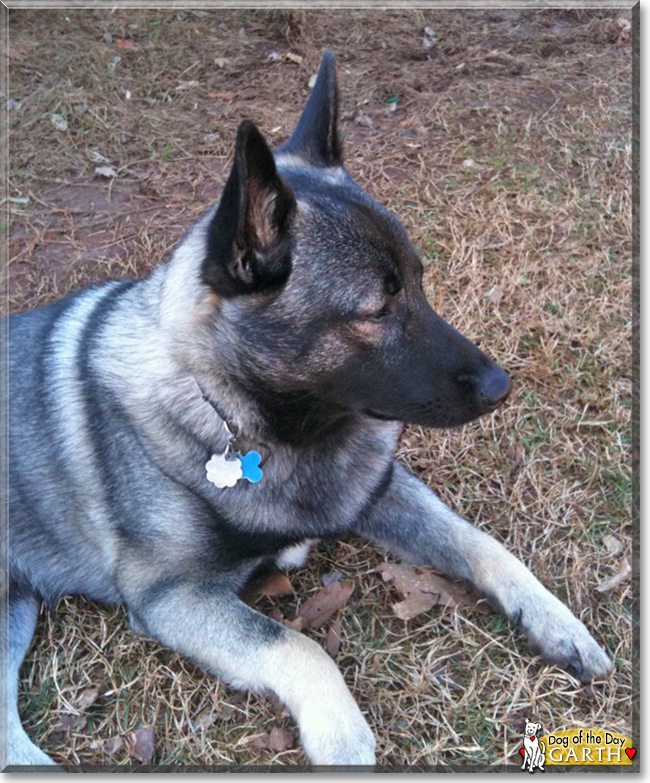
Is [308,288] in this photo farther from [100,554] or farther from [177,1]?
[177,1]

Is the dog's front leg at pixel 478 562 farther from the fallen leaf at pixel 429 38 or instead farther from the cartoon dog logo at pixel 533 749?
the fallen leaf at pixel 429 38

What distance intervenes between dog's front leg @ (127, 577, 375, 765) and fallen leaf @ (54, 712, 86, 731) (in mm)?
381

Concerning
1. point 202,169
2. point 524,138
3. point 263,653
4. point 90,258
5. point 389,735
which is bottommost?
point 389,735

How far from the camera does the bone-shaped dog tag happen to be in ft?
8.32

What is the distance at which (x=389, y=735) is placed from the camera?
8.29 ft

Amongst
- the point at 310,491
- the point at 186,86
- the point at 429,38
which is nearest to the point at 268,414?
the point at 310,491

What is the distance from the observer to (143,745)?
256cm

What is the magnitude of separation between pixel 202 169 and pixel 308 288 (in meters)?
3.05

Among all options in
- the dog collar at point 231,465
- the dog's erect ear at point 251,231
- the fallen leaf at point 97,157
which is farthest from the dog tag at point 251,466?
the fallen leaf at point 97,157

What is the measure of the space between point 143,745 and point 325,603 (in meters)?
0.82

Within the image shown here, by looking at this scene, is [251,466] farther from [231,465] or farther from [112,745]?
[112,745]

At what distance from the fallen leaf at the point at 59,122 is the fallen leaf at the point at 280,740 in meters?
4.37

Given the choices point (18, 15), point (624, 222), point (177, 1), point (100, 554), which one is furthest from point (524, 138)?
point (18, 15)

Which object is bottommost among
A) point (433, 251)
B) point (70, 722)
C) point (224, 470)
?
point (70, 722)
